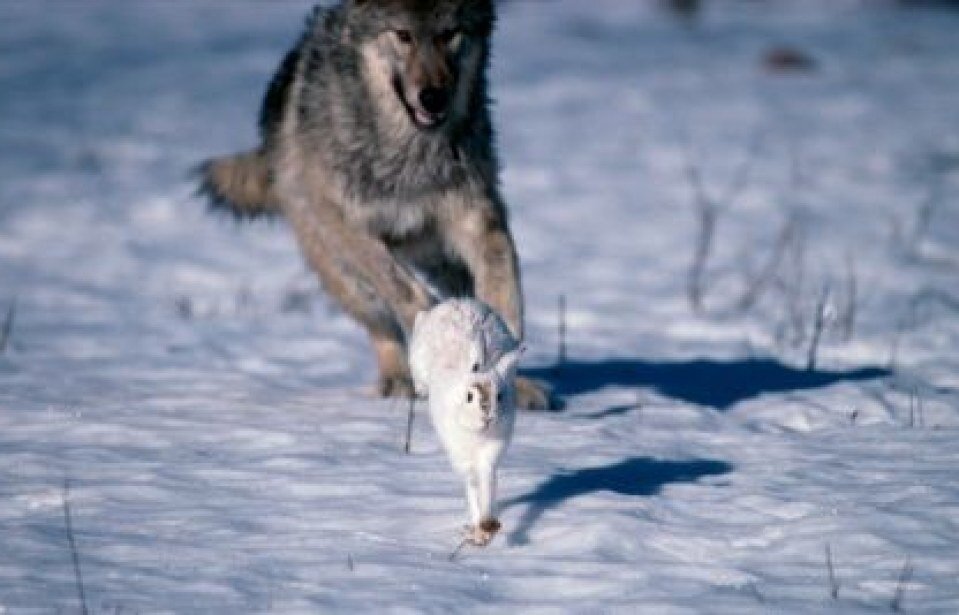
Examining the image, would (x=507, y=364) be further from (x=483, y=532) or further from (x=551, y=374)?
(x=551, y=374)

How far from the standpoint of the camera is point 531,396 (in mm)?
5641

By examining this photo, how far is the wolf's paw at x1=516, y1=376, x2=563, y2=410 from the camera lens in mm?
5641

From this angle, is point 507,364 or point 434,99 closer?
point 507,364

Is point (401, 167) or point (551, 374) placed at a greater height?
point (401, 167)

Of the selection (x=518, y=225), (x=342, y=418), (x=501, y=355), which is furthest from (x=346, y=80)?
(x=518, y=225)

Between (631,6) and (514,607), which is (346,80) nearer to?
(514,607)

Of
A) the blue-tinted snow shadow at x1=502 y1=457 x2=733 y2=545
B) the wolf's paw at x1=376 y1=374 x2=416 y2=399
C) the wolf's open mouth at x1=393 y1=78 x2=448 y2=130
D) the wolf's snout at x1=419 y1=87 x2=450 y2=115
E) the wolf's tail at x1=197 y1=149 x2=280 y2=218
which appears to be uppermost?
the wolf's snout at x1=419 y1=87 x2=450 y2=115

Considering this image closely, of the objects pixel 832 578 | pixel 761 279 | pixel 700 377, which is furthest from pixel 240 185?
pixel 832 578

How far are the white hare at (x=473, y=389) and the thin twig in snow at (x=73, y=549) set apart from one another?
3.19 ft

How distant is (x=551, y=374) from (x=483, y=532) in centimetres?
292

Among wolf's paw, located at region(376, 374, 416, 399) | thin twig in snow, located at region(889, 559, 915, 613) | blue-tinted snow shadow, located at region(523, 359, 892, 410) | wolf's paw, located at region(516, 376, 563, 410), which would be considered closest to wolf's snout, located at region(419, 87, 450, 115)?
wolf's paw, located at region(516, 376, 563, 410)

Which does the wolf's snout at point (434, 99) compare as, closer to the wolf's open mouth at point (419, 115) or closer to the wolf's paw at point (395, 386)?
the wolf's open mouth at point (419, 115)

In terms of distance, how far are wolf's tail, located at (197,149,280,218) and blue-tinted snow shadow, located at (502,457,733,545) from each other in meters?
3.03

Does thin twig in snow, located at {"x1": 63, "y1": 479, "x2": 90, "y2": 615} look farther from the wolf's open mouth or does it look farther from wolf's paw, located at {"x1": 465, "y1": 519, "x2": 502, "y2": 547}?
the wolf's open mouth
